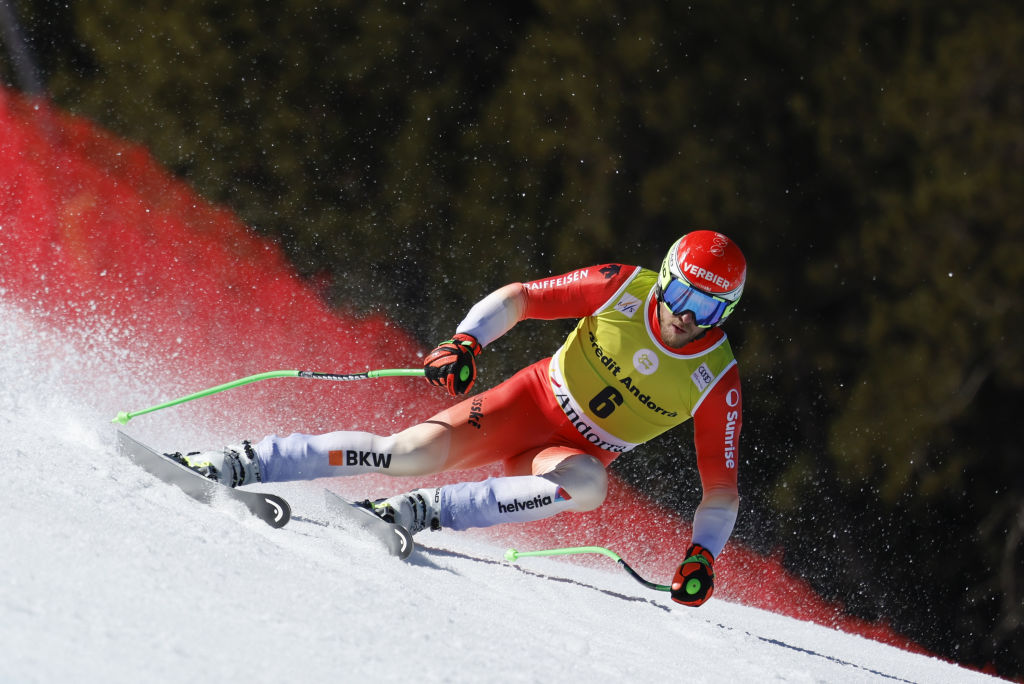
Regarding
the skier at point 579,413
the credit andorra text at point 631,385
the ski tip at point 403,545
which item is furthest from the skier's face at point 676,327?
the ski tip at point 403,545

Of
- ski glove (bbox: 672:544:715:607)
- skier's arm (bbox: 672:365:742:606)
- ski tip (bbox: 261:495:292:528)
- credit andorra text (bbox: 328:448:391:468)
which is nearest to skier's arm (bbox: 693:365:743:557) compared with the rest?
skier's arm (bbox: 672:365:742:606)

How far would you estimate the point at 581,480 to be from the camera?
280 centimetres

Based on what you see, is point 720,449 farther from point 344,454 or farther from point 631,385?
point 344,454

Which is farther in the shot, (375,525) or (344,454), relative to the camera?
(344,454)

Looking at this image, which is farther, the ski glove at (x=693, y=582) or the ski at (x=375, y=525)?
the ski glove at (x=693, y=582)

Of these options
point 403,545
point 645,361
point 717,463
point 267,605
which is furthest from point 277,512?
point 717,463

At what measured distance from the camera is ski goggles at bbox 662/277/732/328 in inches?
110

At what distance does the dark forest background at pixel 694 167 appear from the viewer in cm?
657

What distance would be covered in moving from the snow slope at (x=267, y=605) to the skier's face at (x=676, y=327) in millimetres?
761

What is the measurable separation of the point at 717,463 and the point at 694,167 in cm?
397

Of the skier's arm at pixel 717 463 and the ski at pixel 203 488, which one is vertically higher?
the ski at pixel 203 488

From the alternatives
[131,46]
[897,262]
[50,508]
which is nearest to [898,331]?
[897,262]

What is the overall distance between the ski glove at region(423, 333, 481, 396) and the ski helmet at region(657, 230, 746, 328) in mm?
602

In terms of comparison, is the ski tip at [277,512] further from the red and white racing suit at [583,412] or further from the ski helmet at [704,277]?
the ski helmet at [704,277]
